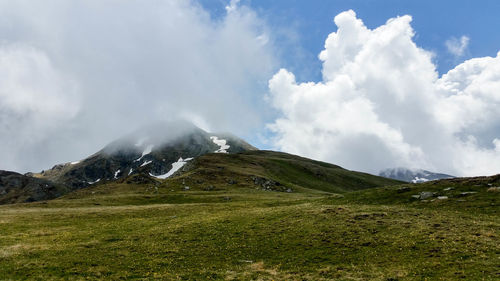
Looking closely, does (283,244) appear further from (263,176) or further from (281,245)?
(263,176)

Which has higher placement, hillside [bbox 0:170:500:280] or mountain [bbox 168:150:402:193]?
mountain [bbox 168:150:402:193]

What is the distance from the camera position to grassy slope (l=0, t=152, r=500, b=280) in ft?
80.6

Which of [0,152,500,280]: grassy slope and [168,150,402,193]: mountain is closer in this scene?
[0,152,500,280]: grassy slope

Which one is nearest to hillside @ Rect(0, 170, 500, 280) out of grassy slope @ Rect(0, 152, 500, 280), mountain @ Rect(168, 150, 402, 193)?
grassy slope @ Rect(0, 152, 500, 280)

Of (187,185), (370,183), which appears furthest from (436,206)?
(370,183)

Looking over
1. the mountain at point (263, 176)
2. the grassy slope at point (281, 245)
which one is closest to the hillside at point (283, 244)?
the grassy slope at point (281, 245)

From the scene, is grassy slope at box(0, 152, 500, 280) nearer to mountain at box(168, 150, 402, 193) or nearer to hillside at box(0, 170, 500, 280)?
hillside at box(0, 170, 500, 280)

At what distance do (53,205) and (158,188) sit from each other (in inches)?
1386

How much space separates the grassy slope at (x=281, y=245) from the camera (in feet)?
80.6

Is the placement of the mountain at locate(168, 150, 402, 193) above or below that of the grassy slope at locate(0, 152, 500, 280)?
above

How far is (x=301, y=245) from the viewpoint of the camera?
31406 millimetres

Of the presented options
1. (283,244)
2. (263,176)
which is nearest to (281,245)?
(283,244)

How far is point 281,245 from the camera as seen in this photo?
32.1 metres

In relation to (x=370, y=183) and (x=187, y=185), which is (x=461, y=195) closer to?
(x=187, y=185)
